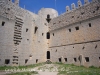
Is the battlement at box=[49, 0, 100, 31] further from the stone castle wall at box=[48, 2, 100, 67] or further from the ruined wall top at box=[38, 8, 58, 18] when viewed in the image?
the ruined wall top at box=[38, 8, 58, 18]

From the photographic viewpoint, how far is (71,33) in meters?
18.9

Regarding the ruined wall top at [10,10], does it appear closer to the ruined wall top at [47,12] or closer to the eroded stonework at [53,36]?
the eroded stonework at [53,36]

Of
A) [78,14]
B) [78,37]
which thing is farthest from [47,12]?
[78,37]

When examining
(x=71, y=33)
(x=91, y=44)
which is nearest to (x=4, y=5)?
(x=71, y=33)

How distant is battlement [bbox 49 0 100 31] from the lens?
16484 mm

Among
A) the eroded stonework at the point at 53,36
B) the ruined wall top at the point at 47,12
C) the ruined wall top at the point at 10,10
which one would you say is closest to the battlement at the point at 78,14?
the eroded stonework at the point at 53,36

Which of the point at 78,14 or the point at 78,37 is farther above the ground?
the point at 78,14

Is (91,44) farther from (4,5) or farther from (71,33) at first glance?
(4,5)

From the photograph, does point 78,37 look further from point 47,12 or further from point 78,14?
point 47,12

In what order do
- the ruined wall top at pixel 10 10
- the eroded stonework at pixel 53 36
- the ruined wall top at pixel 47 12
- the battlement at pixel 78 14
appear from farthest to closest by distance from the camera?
the ruined wall top at pixel 47 12
the battlement at pixel 78 14
the ruined wall top at pixel 10 10
the eroded stonework at pixel 53 36

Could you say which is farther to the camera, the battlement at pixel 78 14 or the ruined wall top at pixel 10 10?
the battlement at pixel 78 14

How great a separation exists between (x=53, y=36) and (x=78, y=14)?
690 cm

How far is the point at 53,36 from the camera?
22266 millimetres

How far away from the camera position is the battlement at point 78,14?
16.5m
